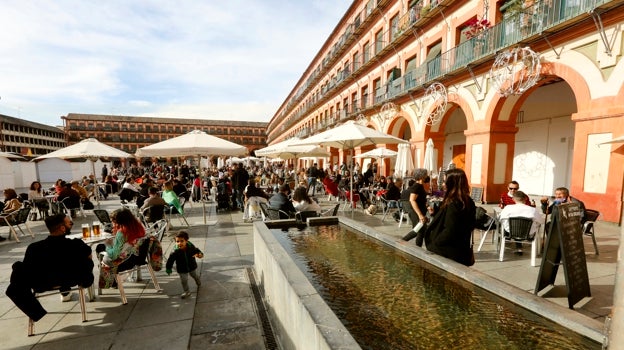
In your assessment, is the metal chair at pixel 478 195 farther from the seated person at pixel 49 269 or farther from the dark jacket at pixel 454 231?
the seated person at pixel 49 269

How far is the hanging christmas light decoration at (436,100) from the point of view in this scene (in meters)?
12.5

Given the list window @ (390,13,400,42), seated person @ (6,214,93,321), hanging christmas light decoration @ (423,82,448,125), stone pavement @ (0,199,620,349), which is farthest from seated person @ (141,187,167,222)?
window @ (390,13,400,42)

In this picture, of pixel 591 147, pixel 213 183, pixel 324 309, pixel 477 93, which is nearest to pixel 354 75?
pixel 477 93

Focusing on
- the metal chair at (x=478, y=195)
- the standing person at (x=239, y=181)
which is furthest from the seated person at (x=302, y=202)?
the metal chair at (x=478, y=195)

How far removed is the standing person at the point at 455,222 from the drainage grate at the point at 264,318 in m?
2.07

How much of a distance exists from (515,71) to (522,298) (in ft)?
31.6

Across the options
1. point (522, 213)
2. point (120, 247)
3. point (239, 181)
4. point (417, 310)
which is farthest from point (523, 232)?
point (239, 181)

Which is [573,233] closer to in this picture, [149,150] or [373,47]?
[149,150]

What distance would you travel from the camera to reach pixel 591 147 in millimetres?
7379

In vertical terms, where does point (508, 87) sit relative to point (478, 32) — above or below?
below

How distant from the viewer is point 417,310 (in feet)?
8.73

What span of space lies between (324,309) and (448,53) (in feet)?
44.1

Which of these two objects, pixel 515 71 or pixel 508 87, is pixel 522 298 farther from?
pixel 515 71

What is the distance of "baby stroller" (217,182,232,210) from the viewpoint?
10.3 meters
